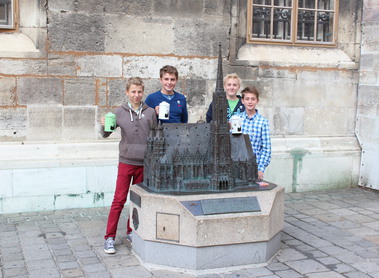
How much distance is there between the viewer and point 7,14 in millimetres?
6793

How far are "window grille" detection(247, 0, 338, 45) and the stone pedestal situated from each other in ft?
13.0

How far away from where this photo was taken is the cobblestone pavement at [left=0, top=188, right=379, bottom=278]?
4699mm

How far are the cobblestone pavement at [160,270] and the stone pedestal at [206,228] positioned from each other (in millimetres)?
120

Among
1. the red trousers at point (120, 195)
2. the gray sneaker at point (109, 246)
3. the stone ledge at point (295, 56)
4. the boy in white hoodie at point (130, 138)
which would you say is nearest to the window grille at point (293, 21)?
the stone ledge at point (295, 56)

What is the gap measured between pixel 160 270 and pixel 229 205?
87 cm

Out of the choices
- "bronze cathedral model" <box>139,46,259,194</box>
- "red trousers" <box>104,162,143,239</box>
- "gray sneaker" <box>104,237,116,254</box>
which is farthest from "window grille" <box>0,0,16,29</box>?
"gray sneaker" <box>104,237,116,254</box>

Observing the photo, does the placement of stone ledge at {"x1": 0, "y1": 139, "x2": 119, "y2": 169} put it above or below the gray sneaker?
above

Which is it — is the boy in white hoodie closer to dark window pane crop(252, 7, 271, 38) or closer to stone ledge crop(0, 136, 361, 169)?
stone ledge crop(0, 136, 361, 169)

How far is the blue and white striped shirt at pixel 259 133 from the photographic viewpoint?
216 inches

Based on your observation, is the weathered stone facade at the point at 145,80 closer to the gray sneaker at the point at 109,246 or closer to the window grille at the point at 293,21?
the window grille at the point at 293,21

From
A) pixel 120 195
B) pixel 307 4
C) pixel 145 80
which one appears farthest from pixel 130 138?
pixel 307 4

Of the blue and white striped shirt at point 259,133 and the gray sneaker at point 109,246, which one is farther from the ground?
the blue and white striped shirt at point 259,133

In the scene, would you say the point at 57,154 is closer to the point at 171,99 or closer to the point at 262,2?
the point at 171,99

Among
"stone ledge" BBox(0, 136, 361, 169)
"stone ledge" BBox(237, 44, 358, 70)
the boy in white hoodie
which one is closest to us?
the boy in white hoodie
